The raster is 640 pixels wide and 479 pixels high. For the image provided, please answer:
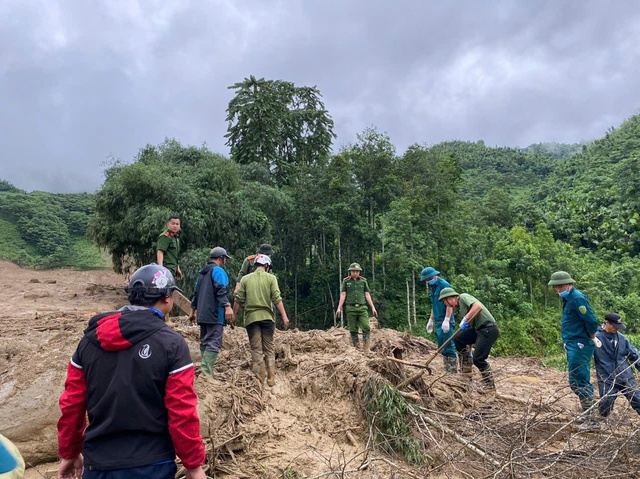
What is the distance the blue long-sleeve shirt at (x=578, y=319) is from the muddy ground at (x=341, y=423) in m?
0.77

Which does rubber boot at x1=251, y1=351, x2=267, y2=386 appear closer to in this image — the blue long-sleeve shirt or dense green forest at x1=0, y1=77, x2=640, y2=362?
the blue long-sleeve shirt

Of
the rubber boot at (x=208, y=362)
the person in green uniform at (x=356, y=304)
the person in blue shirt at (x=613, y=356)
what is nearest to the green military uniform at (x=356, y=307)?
the person in green uniform at (x=356, y=304)

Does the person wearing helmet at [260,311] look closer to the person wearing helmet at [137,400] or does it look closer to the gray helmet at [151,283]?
the gray helmet at [151,283]

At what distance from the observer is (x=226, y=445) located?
367cm

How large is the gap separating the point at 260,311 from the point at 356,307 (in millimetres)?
3018

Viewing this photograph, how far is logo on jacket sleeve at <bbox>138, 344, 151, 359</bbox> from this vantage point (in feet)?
6.03

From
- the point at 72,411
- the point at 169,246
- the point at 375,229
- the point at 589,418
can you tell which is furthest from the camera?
the point at 375,229

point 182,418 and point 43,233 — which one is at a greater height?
point 43,233

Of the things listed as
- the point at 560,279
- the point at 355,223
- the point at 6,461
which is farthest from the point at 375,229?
the point at 6,461

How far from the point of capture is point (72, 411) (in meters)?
1.96

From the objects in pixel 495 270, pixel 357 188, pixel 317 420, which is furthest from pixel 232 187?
pixel 317 420

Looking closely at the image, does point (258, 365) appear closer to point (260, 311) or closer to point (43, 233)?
point (260, 311)

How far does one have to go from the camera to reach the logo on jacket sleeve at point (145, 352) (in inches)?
72.3

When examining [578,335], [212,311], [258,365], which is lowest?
[258,365]
